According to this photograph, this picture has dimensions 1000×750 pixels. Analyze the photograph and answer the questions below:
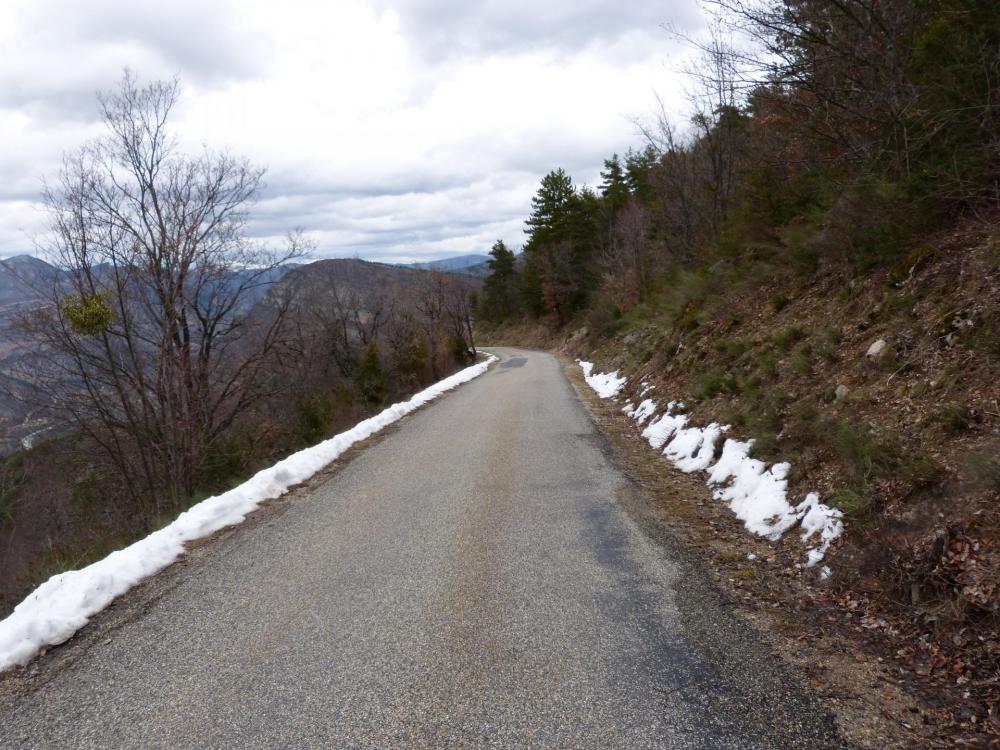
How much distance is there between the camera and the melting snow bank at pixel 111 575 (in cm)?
379

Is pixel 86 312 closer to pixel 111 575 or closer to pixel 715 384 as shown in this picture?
pixel 111 575

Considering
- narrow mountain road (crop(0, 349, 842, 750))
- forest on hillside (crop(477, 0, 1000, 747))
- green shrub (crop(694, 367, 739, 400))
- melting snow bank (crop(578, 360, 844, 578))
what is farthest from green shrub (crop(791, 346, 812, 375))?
narrow mountain road (crop(0, 349, 842, 750))

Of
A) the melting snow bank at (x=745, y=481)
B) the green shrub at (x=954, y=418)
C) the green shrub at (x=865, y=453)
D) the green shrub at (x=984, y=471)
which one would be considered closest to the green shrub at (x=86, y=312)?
the melting snow bank at (x=745, y=481)

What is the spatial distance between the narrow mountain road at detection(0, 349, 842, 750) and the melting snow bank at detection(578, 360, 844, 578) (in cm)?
102

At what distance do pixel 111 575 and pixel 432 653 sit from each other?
2932mm

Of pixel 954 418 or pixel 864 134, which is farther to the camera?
pixel 864 134

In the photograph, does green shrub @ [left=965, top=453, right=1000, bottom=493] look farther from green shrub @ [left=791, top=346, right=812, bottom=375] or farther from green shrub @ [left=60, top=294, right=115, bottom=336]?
green shrub @ [left=60, top=294, right=115, bottom=336]

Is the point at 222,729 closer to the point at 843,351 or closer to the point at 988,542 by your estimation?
the point at 988,542

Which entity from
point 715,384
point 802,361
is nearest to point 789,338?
point 802,361

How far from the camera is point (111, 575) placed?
4.62 m

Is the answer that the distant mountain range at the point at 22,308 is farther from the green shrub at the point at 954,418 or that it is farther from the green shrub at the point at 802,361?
the green shrub at the point at 954,418

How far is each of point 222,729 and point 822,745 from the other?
9.43 feet

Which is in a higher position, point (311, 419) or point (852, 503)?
point (852, 503)

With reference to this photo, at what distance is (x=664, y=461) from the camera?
823cm
